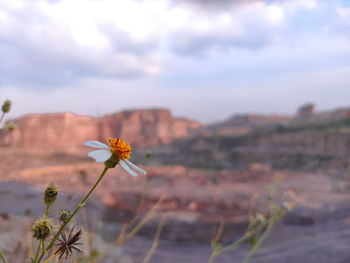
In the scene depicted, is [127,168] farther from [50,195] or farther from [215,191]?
[215,191]

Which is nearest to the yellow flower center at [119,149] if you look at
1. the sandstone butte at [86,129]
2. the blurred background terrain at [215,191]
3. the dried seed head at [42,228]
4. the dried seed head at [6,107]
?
the blurred background terrain at [215,191]

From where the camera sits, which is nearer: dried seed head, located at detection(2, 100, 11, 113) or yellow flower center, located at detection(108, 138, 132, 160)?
yellow flower center, located at detection(108, 138, 132, 160)

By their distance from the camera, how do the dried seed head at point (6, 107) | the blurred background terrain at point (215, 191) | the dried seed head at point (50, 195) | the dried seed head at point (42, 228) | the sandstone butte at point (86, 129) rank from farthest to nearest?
1. the sandstone butte at point (86, 129)
2. the blurred background terrain at point (215, 191)
3. the dried seed head at point (6, 107)
4. the dried seed head at point (50, 195)
5. the dried seed head at point (42, 228)

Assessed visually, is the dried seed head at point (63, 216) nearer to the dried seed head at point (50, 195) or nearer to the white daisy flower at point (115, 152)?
the dried seed head at point (50, 195)

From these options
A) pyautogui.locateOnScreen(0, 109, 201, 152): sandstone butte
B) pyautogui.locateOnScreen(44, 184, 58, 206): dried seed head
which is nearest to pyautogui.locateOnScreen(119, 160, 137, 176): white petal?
pyautogui.locateOnScreen(44, 184, 58, 206): dried seed head

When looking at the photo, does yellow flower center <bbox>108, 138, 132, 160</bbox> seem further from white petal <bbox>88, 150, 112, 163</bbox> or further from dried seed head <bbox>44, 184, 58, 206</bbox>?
dried seed head <bbox>44, 184, 58, 206</bbox>

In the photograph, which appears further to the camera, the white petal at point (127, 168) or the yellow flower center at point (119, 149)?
the yellow flower center at point (119, 149)
